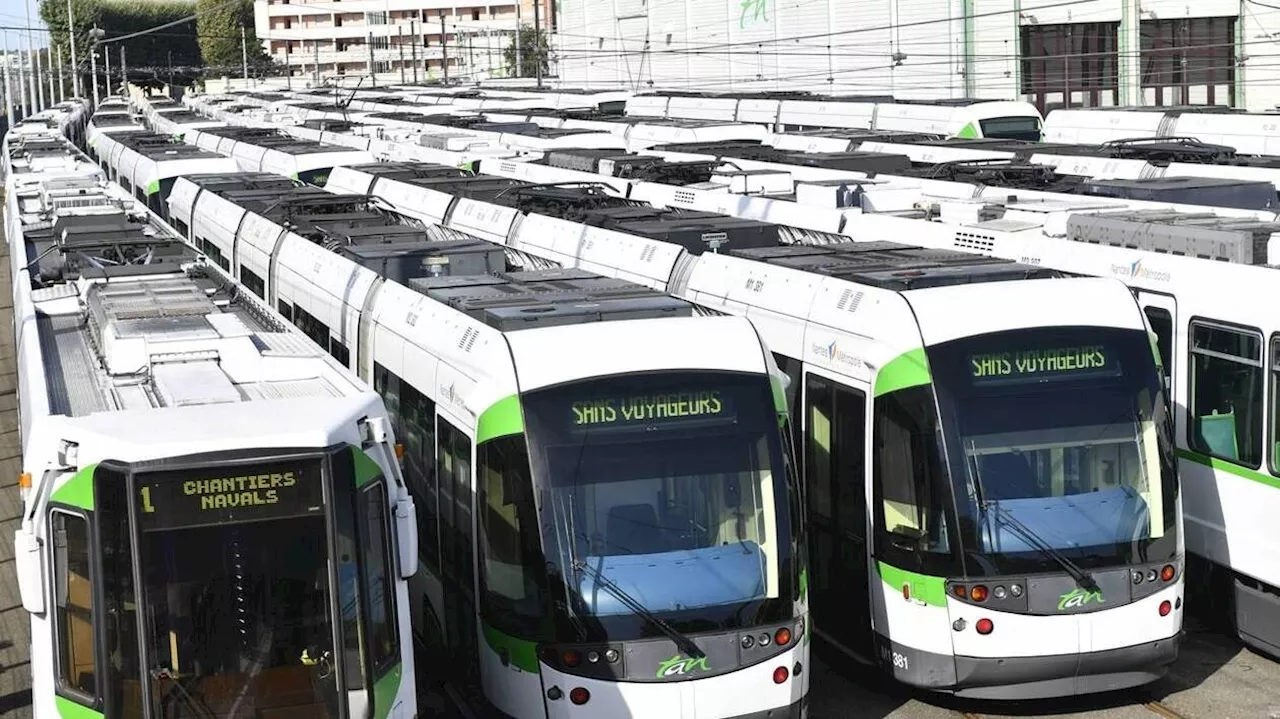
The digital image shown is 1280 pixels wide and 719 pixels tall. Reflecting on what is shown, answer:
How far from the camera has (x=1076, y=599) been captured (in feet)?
38.0

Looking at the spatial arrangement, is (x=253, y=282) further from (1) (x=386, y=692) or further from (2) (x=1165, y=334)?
(1) (x=386, y=692)

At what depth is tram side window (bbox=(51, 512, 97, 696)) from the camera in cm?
852

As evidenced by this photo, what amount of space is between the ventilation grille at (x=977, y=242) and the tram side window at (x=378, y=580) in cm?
862

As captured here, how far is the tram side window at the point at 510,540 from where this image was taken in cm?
1060

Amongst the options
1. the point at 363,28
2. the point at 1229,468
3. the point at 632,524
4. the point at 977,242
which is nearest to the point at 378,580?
the point at 632,524

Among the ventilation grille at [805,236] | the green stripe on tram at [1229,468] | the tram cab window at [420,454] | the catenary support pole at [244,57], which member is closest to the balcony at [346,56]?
the catenary support pole at [244,57]

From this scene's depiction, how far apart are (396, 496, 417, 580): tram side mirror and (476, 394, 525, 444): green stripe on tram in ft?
5.03

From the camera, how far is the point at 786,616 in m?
10.8

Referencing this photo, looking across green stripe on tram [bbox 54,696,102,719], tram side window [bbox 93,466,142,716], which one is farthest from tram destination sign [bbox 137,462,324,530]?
green stripe on tram [bbox 54,696,102,719]

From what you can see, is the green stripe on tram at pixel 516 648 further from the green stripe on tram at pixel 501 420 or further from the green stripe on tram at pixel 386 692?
the green stripe on tram at pixel 386 692

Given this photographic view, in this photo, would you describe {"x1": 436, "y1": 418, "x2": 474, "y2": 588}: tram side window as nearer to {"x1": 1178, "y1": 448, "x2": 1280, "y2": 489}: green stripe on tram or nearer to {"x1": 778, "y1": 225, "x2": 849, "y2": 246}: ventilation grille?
{"x1": 1178, "y1": 448, "x2": 1280, "y2": 489}: green stripe on tram

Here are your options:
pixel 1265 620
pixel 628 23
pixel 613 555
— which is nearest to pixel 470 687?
pixel 613 555

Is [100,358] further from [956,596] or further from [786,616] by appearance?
[956,596]

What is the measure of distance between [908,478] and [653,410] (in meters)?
1.92
